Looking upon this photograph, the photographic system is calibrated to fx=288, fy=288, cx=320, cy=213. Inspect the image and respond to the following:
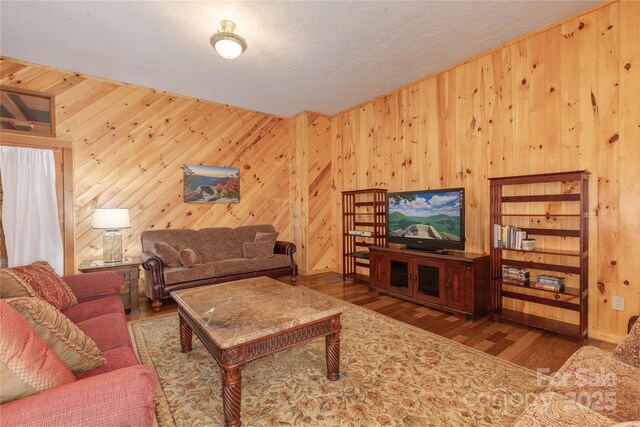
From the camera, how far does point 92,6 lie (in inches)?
98.4

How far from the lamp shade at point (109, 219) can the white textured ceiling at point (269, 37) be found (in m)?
1.75

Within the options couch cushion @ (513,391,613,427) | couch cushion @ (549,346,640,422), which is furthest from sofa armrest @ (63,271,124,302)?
couch cushion @ (549,346,640,422)

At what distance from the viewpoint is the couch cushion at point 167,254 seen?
11.7ft

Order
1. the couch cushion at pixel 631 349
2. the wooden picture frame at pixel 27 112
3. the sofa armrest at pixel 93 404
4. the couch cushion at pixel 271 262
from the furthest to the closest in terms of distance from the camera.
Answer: the couch cushion at pixel 271 262
the wooden picture frame at pixel 27 112
the couch cushion at pixel 631 349
the sofa armrest at pixel 93 404

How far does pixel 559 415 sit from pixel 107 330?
89.5 inches

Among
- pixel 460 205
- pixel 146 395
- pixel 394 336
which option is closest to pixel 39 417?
pixel 146 395

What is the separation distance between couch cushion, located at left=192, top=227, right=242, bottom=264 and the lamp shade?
98 centimetres

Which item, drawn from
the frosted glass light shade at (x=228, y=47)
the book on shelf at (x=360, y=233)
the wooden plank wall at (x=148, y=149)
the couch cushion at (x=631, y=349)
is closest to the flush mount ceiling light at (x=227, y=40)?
the frosted glass light shade at (x=228, y=47)

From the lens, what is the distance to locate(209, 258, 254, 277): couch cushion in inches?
151

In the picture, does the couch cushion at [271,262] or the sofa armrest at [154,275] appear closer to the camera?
the sofa armrest at [154,275]

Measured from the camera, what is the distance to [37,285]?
6.20 feet

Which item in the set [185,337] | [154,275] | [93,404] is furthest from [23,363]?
[154,275]

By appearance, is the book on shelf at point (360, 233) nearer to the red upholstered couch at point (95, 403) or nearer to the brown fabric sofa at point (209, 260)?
the brown fabric sofa at point (209, 260)

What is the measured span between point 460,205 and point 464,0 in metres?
1.95
